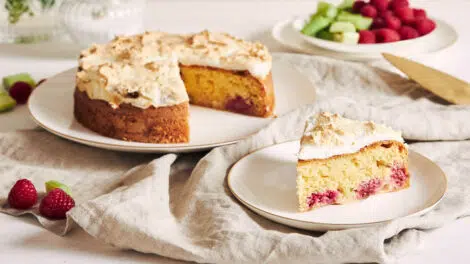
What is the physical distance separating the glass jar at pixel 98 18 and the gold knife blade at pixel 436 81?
5.64 feet

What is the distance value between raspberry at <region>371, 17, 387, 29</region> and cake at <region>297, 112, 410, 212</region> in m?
2.05

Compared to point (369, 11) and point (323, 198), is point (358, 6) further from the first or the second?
point (323, 198)

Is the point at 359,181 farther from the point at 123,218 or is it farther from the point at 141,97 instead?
the point at 141,97

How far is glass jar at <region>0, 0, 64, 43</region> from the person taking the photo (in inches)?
196

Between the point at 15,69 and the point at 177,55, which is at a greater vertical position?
the point at 177,55

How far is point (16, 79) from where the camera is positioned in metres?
4.36

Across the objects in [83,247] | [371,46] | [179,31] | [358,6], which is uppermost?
[358,6]

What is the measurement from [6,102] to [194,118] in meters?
1.02

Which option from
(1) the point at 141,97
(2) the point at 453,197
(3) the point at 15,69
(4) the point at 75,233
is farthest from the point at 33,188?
(3) the point at 15,69

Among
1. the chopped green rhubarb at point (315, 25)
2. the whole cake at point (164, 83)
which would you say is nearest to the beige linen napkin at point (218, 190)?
the whole cake at point (164, 83)

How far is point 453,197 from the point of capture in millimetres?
2996

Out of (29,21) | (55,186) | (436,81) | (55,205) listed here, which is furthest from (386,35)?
(55,205)

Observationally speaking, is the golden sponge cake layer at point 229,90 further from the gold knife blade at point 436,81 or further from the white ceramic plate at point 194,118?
the gold knife blade at point 436,81

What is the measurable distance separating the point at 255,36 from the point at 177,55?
134cm
